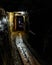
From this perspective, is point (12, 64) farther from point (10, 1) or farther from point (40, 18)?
point (10, 1)

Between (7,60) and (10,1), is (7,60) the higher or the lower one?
the lower one

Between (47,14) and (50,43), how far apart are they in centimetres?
209

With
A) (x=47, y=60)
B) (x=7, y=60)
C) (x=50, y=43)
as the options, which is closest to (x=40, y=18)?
(x=50, y=43)

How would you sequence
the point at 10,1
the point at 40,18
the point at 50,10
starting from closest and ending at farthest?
the point at 50,10 → the point at 40,18 → the point at 10,1

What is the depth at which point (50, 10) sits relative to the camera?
10.2 meters

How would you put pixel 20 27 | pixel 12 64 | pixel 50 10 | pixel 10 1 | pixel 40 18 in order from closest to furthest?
pixel 50 10 < pixel 12 64 < pixel 40 18 < pixel 10 1 < pixel 20 27

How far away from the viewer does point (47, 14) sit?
10703 mm

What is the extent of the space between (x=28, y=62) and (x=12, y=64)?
1.37 metres

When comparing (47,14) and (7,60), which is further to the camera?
(7,60)

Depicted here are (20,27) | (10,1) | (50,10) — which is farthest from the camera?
(20,27)

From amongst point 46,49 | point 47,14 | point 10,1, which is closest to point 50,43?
point 46,49

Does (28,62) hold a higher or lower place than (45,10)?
lower

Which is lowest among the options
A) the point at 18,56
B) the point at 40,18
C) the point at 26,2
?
the point at 18,56

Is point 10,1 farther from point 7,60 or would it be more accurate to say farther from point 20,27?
point 20,27
